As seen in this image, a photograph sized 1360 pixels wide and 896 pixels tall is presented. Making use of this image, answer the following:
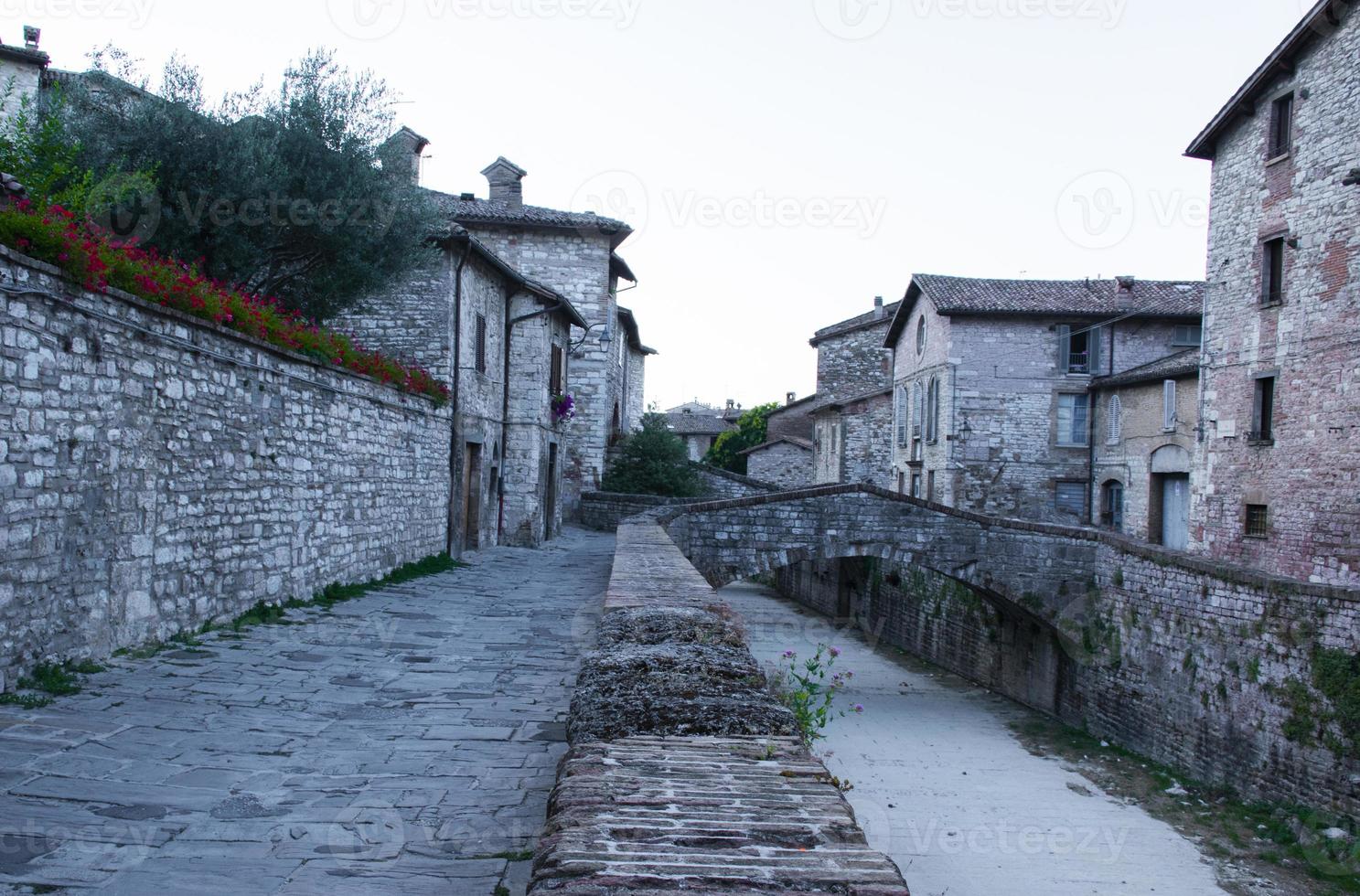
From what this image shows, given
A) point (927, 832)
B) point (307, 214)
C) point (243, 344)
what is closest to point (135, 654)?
point (243, 344)

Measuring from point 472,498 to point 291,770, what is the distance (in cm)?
1404

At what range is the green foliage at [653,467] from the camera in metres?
29.2

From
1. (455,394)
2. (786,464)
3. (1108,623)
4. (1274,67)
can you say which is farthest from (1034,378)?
(786,464)

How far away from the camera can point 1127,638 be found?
1677 centimetres

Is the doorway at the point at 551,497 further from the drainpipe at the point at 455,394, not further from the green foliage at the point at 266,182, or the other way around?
the green foliage at the point at 266,182

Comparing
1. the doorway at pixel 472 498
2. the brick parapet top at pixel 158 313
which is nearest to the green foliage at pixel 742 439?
the doorway at pixel 472 498

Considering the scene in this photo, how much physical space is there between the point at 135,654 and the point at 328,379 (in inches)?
178

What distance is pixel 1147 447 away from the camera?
24188mm

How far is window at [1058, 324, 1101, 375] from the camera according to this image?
88.1 ft

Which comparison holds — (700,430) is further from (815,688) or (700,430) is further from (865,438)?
(815,688)

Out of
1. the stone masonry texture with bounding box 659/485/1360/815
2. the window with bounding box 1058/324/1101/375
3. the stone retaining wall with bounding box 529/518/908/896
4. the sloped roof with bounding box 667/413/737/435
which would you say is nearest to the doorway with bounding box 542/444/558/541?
the stone masonry texture with bounding box 659/485/1360/815

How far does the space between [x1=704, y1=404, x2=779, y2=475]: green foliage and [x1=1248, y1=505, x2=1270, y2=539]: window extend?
32.1m

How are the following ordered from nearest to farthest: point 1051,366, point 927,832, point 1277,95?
point 927,832 → point 1277,95 → point 1051,366

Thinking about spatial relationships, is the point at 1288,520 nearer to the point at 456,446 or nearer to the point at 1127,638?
the point at 1127,638
